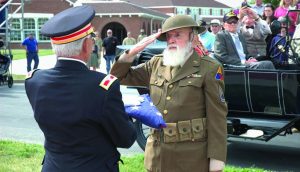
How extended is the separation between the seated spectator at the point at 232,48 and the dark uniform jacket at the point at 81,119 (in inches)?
145

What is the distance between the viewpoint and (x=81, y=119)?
99.8 inches

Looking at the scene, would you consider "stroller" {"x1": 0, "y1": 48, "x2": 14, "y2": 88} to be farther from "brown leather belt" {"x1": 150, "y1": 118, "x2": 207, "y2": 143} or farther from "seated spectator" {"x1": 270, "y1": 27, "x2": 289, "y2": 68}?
"brown leather belt" {"x1": 150, "y1": 118, "x2": 207, "y2": 143}

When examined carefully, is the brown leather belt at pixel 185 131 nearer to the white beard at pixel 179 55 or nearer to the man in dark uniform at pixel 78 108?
the white beard at pixel 179 55

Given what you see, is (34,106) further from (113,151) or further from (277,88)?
(277,88)

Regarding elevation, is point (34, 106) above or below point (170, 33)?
below

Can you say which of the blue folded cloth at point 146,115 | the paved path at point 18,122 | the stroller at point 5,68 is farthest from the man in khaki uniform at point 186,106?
the stroller at point 5,68

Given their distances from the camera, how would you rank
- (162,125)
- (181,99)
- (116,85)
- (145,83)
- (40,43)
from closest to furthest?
(116,85)
(162,125)
(181,99)
(145,83)
(40,43)

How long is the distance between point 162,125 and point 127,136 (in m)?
0.48

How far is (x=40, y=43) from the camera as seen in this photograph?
4922 cm

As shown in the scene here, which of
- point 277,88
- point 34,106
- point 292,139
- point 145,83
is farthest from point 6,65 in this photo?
point 34,106

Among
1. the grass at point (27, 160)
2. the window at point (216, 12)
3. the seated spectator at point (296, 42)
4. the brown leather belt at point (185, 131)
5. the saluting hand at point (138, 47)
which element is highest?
the saluting hand at point (138, 47)

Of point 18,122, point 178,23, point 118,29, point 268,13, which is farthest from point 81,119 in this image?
point 118,29

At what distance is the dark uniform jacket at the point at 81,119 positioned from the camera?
2.54m

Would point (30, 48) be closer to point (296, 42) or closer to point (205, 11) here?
point (296, 42)
